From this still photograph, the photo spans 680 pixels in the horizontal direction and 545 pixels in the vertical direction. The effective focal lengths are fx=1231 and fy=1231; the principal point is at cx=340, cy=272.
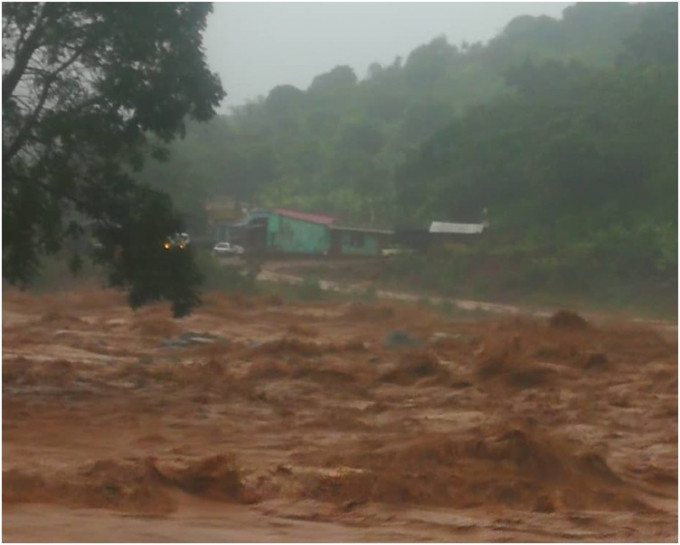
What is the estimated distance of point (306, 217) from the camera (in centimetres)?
3744

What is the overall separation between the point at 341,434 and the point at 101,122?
5.02 metres

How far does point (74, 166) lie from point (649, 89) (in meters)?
27.8

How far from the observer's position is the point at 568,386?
20203 mm

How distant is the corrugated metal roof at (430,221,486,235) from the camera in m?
38.7

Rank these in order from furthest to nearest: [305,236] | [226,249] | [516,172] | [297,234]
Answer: [516,172] < [297,234] < [305,236] < [226,249]

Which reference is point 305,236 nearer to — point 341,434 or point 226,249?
point 226,249

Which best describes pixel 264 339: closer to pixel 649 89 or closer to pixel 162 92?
pixel 162 92

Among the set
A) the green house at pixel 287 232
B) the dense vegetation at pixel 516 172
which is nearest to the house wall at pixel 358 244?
the green house at pixel 287 232

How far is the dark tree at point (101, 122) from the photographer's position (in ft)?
50.4

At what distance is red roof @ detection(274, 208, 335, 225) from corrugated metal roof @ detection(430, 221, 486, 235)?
3278 mm

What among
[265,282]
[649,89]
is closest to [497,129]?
[649,89]

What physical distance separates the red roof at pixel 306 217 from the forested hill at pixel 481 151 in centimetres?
155

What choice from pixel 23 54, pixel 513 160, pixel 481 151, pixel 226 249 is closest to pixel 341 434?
pixel 23 54

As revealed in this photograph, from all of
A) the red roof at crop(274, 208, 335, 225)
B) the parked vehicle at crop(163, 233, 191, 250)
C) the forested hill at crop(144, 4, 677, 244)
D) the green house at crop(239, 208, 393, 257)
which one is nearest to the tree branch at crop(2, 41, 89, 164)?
the parked vehicle at crop(163, 233, 191, 250)
